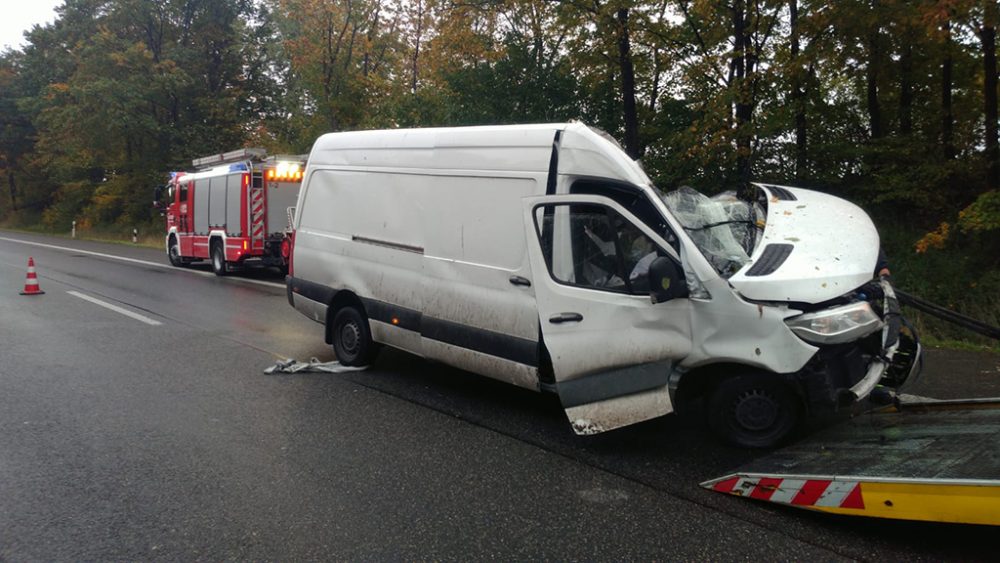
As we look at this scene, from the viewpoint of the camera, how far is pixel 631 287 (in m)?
4.45

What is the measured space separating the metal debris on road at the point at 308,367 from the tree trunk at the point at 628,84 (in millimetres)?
10074

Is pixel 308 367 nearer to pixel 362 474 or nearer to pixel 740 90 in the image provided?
pixel 362 474

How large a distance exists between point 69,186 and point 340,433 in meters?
45.7

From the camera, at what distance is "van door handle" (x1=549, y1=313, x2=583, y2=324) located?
4.50m

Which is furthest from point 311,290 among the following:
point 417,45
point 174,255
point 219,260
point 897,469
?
point 417,45

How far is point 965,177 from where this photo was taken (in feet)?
42.9

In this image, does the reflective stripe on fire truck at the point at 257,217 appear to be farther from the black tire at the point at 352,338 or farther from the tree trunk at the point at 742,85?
the tree trunk at the point at 742,85

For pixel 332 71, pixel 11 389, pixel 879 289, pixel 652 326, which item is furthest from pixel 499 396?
pixel 332 71

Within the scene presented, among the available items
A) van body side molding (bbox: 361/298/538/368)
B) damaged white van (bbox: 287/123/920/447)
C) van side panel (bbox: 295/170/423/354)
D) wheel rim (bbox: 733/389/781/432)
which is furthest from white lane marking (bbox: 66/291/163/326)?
wheel rim (bbox: 733/389/781/432)

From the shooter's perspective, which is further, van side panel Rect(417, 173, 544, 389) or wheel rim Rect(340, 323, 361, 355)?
wheel rim Rect(340, 323, 361, 355)

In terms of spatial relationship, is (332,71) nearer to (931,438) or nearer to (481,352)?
(481,352)

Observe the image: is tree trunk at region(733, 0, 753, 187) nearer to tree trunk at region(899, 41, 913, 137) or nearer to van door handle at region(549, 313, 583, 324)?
tree trunk at region(899, 41, 913, 137)

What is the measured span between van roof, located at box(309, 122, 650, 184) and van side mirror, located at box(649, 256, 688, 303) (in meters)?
0.67

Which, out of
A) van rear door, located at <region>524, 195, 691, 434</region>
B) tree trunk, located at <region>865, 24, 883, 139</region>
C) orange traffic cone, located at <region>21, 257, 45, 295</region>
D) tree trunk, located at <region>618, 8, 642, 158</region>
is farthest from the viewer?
tree trunk, located at <region>618, 8, 642, 158</region>
